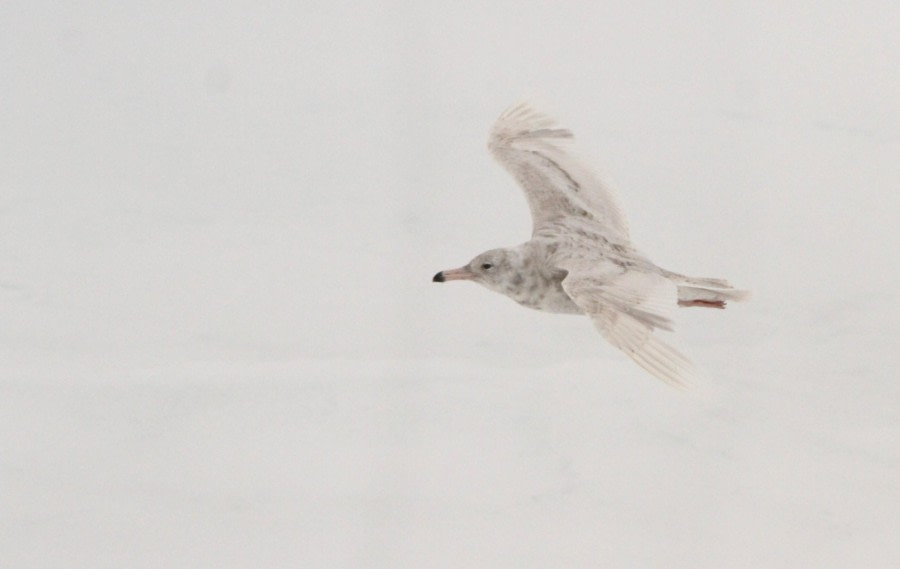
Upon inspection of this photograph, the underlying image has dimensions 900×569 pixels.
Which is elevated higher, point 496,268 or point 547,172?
point 547,172

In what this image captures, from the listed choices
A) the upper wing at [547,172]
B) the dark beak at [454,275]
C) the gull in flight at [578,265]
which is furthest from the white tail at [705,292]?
the dark beak at [454,275]

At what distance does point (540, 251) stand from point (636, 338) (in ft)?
0.75

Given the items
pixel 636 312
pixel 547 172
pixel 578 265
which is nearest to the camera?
pixel 636 312

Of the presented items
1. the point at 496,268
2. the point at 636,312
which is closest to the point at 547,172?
the point at 496,268

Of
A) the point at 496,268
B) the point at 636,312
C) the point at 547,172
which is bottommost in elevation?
the point at 636,312

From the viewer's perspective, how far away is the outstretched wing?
3.50 ft

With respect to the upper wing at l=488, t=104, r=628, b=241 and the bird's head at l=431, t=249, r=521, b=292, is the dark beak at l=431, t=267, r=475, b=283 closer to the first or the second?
the bird's head at l=431, t=249, r=521, b=292

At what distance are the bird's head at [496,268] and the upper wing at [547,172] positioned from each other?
0.09 m

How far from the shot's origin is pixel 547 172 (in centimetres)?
140

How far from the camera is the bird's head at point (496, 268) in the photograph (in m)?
1.28

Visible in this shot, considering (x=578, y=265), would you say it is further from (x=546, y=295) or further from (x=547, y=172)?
(x=547, y=172)

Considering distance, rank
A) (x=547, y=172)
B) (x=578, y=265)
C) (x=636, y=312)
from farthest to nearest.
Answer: (x=547, y=172), (x=578, y=265), (x=636, y=312)

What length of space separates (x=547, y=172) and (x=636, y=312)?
0.34 m

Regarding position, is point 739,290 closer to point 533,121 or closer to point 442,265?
point 533,121
